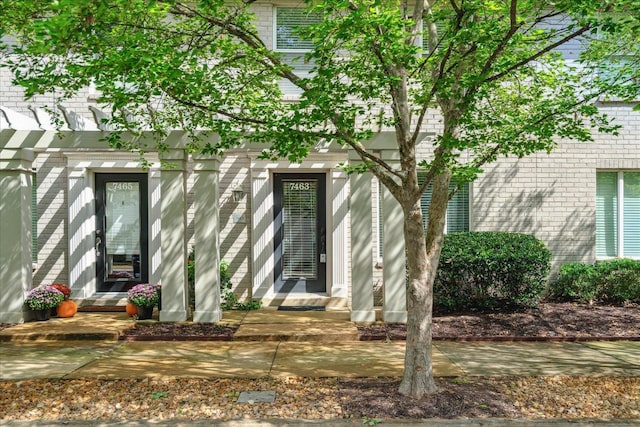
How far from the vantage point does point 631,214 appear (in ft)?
35.1

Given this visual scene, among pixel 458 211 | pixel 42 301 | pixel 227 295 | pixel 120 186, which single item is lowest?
pixel 227 295

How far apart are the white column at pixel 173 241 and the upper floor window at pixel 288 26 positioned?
3.35 meters

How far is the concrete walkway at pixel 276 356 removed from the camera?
6.09 meters

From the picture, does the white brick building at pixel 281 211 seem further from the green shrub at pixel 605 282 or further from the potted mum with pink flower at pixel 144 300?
the potted mum with pink flower at pixel 144 300

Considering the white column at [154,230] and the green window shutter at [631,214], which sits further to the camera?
the green window shutter at [631,214]

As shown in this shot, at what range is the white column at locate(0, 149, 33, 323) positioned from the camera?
862cm

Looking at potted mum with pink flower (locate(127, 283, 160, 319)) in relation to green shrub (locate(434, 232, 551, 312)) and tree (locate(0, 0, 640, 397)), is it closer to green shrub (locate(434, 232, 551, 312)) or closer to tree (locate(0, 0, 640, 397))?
tree (locate(0, 0, 640, 397))

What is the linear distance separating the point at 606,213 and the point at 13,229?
11.3 meters

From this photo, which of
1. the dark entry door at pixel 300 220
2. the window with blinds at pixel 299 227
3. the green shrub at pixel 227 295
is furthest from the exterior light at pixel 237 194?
the green shrub at pixel 227 295

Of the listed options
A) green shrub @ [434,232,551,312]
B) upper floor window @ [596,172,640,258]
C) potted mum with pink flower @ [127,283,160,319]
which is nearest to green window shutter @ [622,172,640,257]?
upper floor window @ [596,172,640,258]

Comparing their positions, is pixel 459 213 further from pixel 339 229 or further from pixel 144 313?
pixel 144 313

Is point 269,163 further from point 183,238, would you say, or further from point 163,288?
point 163,288

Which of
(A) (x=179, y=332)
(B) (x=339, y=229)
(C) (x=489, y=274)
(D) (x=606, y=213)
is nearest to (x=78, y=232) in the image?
(A) (x=179, y=332)

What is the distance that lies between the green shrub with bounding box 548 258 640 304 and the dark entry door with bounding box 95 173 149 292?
329 inches
